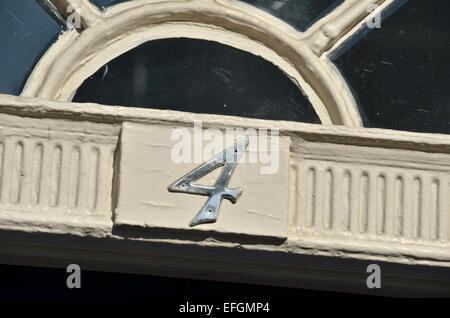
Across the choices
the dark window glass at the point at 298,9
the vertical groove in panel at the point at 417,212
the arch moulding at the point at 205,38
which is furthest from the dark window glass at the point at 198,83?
the vertical groove in panel at the point at 417,212

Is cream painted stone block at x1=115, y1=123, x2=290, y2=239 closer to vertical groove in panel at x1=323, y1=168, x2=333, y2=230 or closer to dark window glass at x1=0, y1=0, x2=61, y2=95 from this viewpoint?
vertical groove in panel at x1=323, y1=168, x2=333, y2=230

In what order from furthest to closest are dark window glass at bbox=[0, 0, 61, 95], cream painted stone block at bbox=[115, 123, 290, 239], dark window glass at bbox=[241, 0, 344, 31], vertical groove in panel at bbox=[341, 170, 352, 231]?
dark window glass at bbox=[241, 0, 344, 31] → dark window glass at bbox=[0, 0, 61, 95] → vertical groove in panel at bbox=[341, 170, 352, 231] → cream painted stone block at bbox=[115, 123, 290, 239]

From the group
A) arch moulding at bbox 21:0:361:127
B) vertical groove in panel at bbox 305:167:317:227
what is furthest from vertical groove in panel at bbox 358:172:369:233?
arch moulding at bbox 21:0:361:127

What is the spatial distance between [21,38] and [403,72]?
1.05 m

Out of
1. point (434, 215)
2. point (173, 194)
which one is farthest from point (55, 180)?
point (434, 215)

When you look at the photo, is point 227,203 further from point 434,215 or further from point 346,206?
point 434,215

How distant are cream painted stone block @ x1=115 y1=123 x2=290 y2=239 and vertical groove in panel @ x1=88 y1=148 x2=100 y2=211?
70 millimetres

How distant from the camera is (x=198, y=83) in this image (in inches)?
104

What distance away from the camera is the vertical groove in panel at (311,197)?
2447 millimetres

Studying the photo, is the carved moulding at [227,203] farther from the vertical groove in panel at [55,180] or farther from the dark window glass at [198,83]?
the dark window glass at [198,83]

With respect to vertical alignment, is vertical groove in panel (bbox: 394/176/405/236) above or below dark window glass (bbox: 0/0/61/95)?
below

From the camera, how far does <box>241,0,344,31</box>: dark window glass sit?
8.94ft
